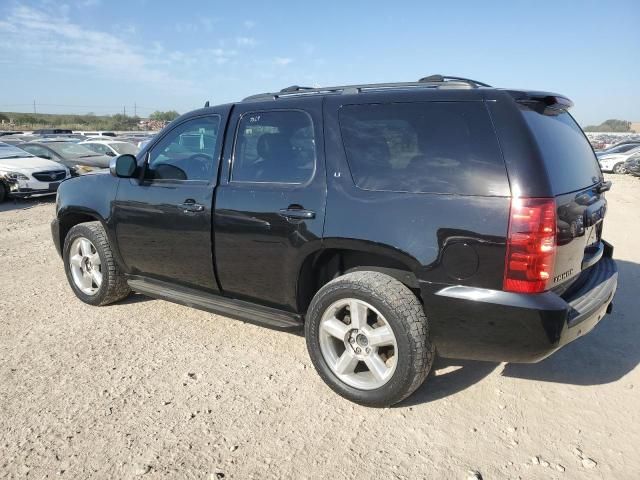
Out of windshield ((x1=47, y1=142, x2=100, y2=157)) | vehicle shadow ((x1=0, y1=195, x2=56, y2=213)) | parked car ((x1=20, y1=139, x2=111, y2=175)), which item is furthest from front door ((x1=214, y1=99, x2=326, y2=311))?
windshield ((x1=47, y1=142, x2=100, y2=157))

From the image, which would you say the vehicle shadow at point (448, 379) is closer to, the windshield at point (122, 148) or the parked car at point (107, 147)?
the parked car at point (107, 147)

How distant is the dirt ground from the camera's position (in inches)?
96.0

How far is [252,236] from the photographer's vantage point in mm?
3252

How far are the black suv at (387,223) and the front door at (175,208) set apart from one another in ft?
0.05

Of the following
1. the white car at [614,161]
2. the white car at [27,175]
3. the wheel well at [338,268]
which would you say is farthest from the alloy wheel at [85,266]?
the white car at [614,161]

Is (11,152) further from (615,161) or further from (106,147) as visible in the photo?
(615,161)

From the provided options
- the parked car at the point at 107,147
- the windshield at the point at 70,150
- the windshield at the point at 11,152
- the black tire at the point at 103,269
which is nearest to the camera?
the black tire at the point at 103,269

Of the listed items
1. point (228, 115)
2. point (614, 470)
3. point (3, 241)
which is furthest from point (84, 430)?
point (3, 241)

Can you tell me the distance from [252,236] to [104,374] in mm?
1387

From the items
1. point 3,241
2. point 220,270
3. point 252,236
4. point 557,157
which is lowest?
point 3,241

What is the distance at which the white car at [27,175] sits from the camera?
11.7 meters

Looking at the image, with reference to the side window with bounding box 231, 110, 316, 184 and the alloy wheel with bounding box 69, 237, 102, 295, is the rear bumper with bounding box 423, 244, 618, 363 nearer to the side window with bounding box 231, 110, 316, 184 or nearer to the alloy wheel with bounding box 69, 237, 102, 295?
the side window with bounding box 231, 110, 316, 184

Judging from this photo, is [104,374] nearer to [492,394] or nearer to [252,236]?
[252,236]

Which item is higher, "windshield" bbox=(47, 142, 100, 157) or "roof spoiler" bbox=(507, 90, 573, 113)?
"roof spoiler" bbox=(507, 90, 573, 113)
